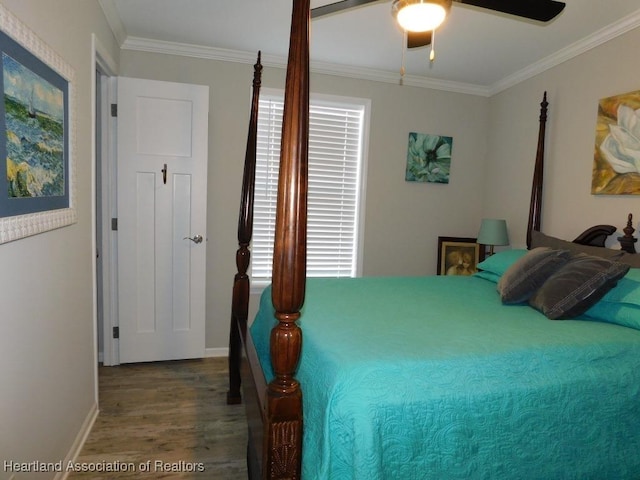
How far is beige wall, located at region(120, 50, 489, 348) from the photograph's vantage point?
3387mm

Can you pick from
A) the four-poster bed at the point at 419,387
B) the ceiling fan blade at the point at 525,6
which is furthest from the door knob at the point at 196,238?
the ceiling fan blade at the point at 525,6

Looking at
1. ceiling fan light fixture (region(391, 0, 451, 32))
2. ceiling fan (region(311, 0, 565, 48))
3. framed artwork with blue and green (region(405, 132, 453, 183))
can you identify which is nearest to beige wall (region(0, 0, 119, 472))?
ceiling fan (region(311, 0, 565, 48))

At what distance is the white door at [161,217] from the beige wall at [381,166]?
0.22 meters

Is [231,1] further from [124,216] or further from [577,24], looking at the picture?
[577,24]

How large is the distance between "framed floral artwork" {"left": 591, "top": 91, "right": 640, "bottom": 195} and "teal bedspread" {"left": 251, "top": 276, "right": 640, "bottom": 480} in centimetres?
121

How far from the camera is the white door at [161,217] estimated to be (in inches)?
121

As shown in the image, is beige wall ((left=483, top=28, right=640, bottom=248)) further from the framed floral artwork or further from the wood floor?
the wood floor

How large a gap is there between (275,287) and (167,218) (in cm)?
240

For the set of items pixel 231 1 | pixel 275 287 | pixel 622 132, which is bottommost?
pixel 275 287

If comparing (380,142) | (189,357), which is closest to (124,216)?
(189,357)

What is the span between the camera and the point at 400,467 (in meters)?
1.27

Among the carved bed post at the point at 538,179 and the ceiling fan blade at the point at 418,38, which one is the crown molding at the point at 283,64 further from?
the ceiling fan blade at the point at 418,38

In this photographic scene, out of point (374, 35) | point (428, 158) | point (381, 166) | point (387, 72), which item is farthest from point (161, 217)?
point (428, 158)

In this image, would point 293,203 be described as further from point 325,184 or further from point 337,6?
point 325,184
